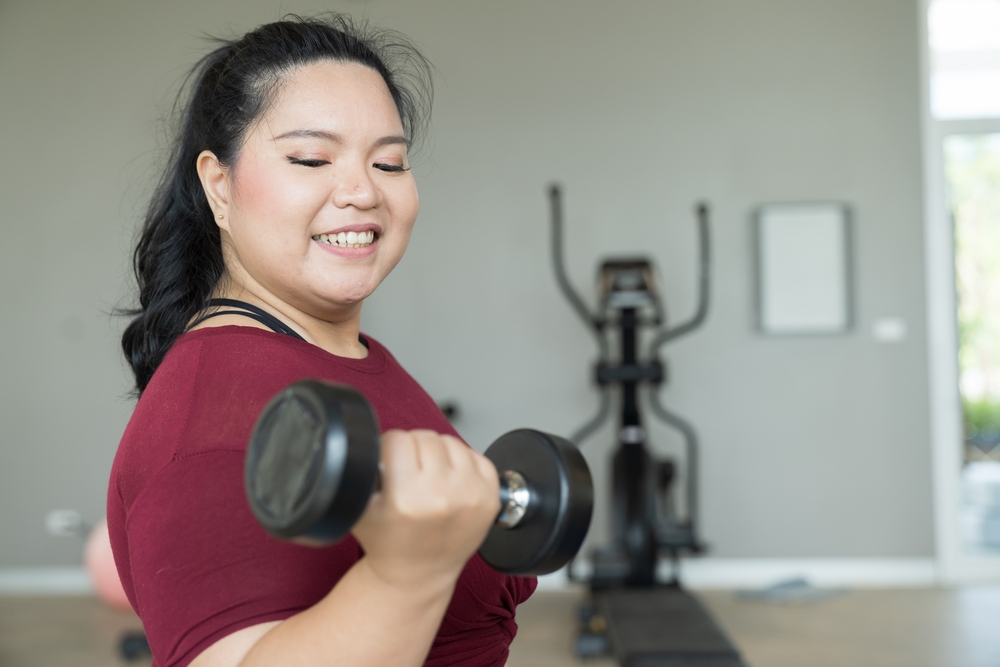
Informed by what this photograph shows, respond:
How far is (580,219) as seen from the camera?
3795 millimetres

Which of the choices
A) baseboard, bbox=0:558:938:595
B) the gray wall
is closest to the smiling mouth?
the gray wall

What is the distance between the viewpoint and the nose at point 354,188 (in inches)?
26.2

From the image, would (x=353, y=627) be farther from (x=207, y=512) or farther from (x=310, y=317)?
(x=310, y=317)

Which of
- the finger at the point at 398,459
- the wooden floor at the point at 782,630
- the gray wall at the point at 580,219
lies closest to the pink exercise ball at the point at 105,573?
the wooden floor at the point at 782,630

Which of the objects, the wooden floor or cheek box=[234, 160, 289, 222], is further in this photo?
the wooden floor

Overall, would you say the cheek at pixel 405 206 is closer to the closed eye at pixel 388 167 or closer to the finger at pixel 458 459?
the closed eye at pixel 388 167

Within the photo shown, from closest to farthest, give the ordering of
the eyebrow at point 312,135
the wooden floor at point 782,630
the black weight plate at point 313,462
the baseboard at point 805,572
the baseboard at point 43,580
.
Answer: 1. the black weight plate at point 313,462
2. the eyebrow at point 312,135
3. the wooden floor at point 782,630
4. the baseboard at point 805,572
5. the baseboard at point 43,580

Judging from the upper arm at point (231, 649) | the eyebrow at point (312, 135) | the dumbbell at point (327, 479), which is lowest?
the upper arm at point (231, 649)

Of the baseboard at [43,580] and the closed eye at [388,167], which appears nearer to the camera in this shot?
the closed eye at [388,167]

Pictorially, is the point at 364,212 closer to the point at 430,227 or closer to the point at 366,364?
the point at 366,364

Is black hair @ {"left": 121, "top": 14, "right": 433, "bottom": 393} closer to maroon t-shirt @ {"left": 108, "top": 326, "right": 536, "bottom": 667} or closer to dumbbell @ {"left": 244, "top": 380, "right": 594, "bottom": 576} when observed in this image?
maroon t-shirt @ {"left": 108, "top": 326, "right": 536, "bottom": 667}

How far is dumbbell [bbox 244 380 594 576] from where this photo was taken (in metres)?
0.40

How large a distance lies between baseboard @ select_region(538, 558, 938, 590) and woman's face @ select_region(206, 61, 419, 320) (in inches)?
126

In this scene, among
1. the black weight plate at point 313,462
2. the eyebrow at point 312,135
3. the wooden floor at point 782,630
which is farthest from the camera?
the wooden floor at point 782,630
